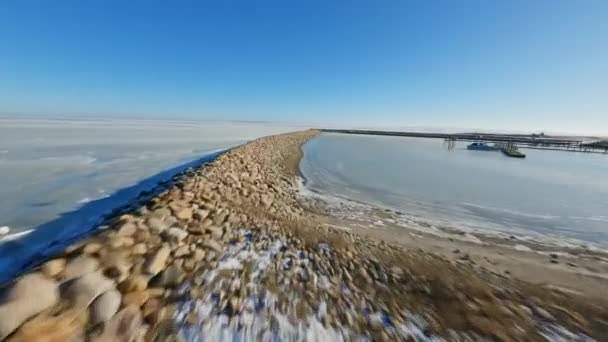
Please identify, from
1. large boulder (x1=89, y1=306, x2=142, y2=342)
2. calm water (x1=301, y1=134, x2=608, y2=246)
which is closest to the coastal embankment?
large boulder (x1=89, y1=306, x2=142, y2=342)

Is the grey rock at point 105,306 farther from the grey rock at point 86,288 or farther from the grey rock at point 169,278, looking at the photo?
the grey rock at point 169,278

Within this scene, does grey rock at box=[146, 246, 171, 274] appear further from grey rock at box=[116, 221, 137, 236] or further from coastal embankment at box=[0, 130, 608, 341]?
grey rock at box=[116, 221, 137, 236]

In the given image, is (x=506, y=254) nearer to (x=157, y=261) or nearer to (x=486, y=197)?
(x=486, y=197)

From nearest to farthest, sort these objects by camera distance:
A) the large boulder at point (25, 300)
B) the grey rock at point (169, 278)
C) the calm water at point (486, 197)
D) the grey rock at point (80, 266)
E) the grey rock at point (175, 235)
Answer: the large boulder at point (25, 300) < the grey rock at point (80, 266) < the grey rock at point (169, 278) < the grey rock at point (175, 235) < the calm water at point (486, 197)

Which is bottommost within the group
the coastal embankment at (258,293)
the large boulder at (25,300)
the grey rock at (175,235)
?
the coastal embankment at (258,293)

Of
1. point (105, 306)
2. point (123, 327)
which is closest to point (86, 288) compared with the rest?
point (105, 306)

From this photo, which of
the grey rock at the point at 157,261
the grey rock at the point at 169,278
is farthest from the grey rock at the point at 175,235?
the grey rock at the point at 169,278

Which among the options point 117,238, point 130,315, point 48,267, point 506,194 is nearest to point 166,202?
point 117,238

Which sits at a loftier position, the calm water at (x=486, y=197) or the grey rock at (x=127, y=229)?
the grey rock at (x=127, y=229)
